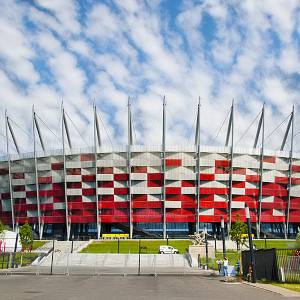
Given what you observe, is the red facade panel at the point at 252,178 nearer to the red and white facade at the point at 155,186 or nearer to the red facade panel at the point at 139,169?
the red and white facade at the point at 155,186

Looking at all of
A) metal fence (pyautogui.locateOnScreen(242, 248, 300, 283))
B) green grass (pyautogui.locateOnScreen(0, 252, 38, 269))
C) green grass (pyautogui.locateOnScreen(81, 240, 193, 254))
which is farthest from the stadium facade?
metal fence (pyautogui.locateOnScreen(242, 248, 300, 283))

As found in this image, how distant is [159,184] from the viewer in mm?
81438

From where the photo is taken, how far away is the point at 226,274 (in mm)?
29062

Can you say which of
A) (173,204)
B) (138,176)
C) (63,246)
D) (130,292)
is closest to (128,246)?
(63,246)

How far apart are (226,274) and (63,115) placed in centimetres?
5979

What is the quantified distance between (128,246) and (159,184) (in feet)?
62.8

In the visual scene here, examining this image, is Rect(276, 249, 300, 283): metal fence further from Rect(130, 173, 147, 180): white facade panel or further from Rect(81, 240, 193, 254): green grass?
Rect(130, 173, 147, 180): white facade panel

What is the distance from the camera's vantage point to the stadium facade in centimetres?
8069

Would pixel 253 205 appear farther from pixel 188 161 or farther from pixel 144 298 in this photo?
pixel 144 298

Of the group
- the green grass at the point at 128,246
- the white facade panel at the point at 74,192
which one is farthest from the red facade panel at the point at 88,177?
the green grass at the point at 128,246

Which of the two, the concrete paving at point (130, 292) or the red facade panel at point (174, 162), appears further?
the red facade panel at point (174, 162)

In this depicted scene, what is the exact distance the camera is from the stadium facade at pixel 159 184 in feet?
265

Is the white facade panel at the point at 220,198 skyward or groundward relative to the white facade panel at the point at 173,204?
skyward

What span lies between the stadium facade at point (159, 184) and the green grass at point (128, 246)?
7369 mm
